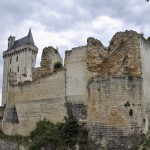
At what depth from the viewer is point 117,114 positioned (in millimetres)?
18484

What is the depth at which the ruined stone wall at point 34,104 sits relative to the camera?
2273 centimetres

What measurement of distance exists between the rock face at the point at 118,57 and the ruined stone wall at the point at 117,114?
30.7 inches

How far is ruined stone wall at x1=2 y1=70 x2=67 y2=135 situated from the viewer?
74.6ft

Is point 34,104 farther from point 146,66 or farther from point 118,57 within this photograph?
point 146,66

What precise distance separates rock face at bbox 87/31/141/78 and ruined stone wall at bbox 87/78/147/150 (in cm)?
78

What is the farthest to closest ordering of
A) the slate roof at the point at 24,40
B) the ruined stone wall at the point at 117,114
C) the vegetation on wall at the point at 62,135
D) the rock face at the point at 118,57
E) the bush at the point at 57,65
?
the slate roof at the point at 24,40 < the bush at the point at 57,65 < the vegetation on wall at the point at 62,135 < the rock face at the point at 118,57 < the ruined stone wall at the point at 117,114

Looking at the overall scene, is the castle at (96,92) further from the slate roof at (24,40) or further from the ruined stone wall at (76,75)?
the slate roof at (24,40)

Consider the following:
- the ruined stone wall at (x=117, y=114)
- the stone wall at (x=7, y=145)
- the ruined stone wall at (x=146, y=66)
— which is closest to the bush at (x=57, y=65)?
the ruined stone wall at (x=117, y=114)

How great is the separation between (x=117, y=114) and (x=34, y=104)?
313 inches

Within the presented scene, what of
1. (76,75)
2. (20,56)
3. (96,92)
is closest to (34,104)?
(76,75)

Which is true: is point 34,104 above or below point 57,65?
below

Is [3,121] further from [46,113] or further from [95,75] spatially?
[95,75]

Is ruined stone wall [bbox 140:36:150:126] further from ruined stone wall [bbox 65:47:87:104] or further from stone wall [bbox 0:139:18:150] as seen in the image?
stone wall [bbox 0:139:18:150]

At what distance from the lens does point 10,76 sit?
2803cm
